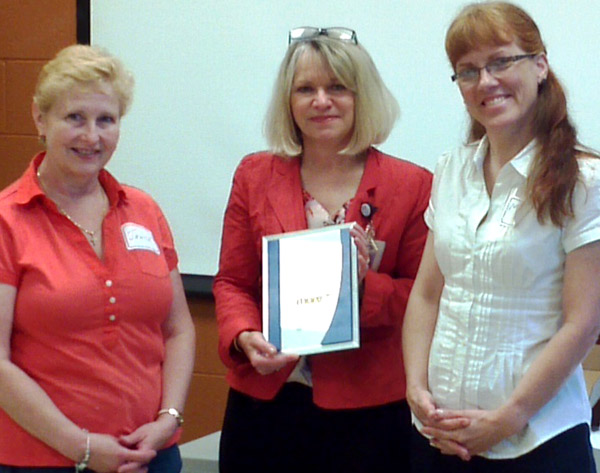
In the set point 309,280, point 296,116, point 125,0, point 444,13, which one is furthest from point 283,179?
point 125,0

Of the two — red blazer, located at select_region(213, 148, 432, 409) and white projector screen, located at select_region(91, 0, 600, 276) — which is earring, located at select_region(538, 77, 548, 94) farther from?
white projector screen, located at select_region(91, 0, 600, 276)

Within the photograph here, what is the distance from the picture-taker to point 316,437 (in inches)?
81.3

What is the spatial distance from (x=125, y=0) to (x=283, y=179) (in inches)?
58.6

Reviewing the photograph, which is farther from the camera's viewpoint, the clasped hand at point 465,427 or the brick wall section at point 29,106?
the brick wall section at point 29,106

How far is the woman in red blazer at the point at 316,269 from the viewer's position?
204cm

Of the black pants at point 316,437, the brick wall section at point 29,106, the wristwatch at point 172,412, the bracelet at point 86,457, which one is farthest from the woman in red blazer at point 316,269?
the brick wall section at point 29,106

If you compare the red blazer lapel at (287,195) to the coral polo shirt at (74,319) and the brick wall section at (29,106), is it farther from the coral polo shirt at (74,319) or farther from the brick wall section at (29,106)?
the brick wall section at (29,106)

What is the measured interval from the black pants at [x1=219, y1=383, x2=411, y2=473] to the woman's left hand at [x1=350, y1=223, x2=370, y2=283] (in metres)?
0.32

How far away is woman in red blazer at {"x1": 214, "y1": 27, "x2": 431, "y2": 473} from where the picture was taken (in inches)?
80.2

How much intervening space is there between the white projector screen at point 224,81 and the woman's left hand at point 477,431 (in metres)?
1.40

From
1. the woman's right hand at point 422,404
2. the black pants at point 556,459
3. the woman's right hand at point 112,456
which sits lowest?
the woman's right hand at point 112,456

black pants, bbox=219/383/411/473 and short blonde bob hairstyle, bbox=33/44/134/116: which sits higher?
short blonde bob hairstyle, bbox=33/44/134/116

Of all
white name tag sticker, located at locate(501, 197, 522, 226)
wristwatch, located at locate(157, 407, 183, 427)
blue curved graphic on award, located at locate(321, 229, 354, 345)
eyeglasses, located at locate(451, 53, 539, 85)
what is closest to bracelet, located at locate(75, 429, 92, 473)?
wristwatch, located at locate(157, 407, 183, 427)

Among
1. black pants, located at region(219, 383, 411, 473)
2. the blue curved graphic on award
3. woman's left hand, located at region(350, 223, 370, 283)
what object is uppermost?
woman's left hand, located at region(350, 223, 370, 283)
